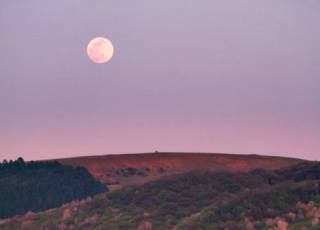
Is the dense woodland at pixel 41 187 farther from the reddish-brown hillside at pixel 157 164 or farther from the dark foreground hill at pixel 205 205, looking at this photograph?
the dark foreground hill at pixel 205 205

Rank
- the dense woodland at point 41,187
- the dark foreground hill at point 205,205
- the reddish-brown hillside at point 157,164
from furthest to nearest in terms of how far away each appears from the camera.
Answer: the reddish-brown hillside at point 157,164 < the dense woodland at point 41,187 < the dark foreground hill at point 205,205

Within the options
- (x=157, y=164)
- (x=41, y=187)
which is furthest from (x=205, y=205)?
(x=157, y=164)

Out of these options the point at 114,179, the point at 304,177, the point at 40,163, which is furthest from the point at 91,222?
the point at 40,163

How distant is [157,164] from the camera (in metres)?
148

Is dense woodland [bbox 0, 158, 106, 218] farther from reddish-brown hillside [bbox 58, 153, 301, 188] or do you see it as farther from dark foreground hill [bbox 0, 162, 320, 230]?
dark foreground hill [bbox 0, 162, 320, 230]

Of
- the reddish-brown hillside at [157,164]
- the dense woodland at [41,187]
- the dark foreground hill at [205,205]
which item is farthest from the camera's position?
the reddish-brown hillside at [157,164]

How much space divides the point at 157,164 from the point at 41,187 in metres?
31.9

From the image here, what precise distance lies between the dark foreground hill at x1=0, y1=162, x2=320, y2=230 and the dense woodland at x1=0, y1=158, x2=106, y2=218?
140 ft

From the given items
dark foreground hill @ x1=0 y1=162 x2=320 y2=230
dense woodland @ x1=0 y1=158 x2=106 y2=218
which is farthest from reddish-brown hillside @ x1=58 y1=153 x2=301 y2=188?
dark foreground hill @ x1=0 y1=162 x2=320 y2=230

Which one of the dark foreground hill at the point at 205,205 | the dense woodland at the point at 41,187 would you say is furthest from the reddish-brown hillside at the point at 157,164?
the dark foreground hill at the point at 205,205

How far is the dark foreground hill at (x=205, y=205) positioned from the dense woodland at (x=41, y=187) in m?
42.6

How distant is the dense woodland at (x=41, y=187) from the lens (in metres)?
116

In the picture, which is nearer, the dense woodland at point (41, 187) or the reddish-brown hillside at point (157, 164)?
the dense woodland at point (41, 187)

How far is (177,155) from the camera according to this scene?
158125 mm
